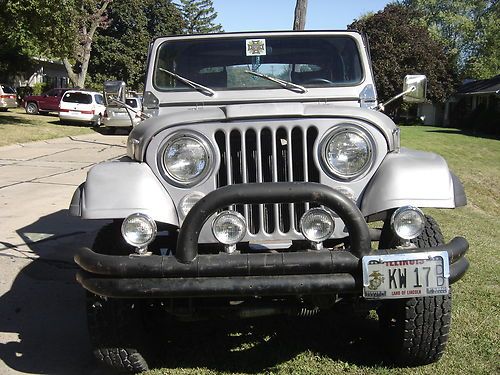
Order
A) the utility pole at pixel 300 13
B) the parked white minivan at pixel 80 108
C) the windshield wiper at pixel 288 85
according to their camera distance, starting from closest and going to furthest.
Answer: the windshield wiper at pixel 288 85 → the utility pole at pixel 300 13 → the parked white minivan at pixel 80 108

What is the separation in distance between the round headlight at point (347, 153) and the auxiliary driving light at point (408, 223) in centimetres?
37

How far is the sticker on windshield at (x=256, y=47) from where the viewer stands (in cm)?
450

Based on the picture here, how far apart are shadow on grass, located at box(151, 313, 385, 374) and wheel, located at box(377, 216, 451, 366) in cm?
27

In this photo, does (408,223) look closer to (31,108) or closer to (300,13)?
(300,13)

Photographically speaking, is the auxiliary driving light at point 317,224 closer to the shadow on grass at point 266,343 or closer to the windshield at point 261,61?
the shadow on grass at point 266,343

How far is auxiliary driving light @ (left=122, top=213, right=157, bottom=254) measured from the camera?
3059 mm

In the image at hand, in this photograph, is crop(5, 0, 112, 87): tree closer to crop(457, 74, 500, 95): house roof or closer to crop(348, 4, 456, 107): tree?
crop(348, 4, 456, 107): tree

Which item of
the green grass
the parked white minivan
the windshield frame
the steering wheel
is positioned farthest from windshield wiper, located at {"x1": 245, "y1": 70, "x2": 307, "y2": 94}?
the parked white minivan

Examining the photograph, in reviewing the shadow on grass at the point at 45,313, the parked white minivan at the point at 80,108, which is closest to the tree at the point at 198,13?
the parked white minivan at the point at 80,108

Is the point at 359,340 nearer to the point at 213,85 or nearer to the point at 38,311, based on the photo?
the point at 213,85

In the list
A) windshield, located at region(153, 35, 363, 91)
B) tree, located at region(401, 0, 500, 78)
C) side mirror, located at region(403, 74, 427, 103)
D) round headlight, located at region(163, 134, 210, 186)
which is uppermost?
tree, located at region(401, 0, 500, 78)

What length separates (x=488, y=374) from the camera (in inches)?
140

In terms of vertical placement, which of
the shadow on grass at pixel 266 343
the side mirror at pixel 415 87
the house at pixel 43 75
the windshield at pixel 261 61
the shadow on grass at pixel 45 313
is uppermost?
the house at pixel 43 75

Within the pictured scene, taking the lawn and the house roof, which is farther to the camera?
the house roof
